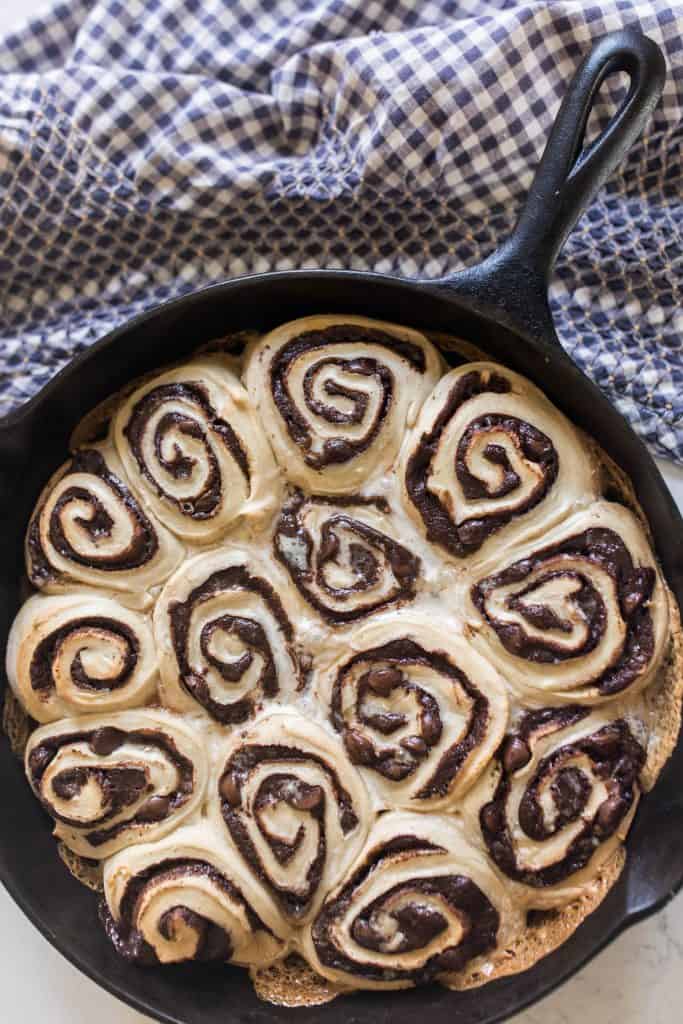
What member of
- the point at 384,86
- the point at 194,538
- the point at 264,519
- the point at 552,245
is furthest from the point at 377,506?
the point at 384,86

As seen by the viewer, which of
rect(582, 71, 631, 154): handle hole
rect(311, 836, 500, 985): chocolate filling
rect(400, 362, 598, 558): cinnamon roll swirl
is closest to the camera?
rect(311, 836, 500, 985): chocolate filling

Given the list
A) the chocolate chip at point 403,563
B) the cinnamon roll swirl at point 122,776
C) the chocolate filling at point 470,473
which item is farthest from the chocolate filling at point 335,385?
the cinnamon roll swirl at point 122,776

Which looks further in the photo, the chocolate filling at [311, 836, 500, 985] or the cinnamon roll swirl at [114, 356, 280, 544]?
the cinnamon roll swirl at [114, 356, 280, 544]

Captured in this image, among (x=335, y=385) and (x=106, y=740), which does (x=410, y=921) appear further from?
(x=335, y=385)

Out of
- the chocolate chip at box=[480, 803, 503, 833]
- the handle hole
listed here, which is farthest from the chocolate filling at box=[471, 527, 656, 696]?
the handle hole

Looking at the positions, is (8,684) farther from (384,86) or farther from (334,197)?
(384,86)

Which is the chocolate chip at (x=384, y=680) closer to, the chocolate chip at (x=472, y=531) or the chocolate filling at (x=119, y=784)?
the chocolate chip at (x=472, y=531)

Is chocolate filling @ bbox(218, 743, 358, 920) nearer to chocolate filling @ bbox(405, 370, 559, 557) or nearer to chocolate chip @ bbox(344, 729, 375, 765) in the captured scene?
chocolate chip @ bbox(344, 729, 375, 765)
